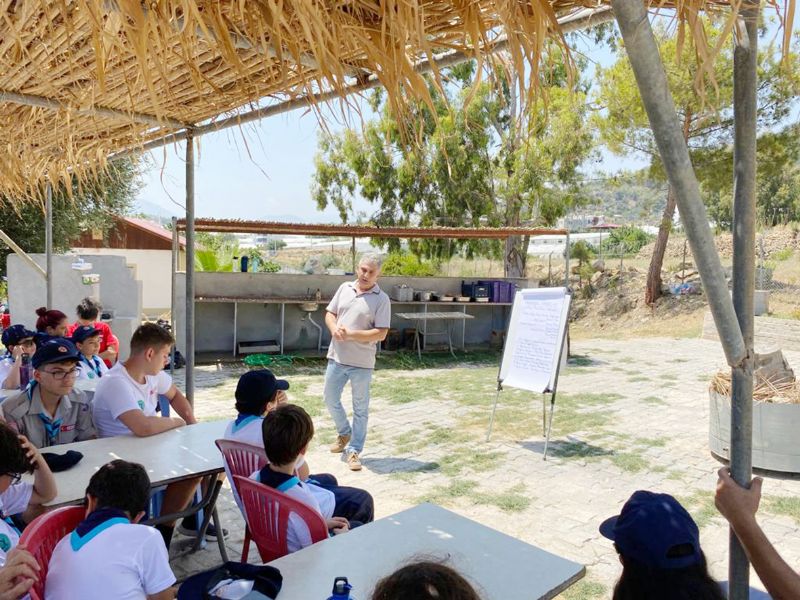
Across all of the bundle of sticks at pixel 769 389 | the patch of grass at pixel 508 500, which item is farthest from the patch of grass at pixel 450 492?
the bundle of sticks at pixel 769 389

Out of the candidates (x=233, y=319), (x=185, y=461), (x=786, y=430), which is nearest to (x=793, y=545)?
(x=786, y=430)

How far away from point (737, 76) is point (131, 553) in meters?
2.34

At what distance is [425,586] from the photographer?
1.17 meters

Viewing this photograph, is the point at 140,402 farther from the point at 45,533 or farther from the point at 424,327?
the point at 424,327

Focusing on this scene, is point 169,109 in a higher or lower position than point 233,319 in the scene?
higher

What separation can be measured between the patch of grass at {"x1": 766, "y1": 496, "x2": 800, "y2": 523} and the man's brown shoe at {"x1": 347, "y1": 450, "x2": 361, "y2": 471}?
325cm

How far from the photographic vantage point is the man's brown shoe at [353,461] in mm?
5488

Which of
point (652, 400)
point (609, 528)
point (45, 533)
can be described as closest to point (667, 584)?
point (609, 528)

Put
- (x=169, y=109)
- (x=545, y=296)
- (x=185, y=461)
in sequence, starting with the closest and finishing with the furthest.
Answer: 1. (x=185, y=461)
2. (x=169, y=109)
3. (x=545, y=296)

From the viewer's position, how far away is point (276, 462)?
2.80 metres

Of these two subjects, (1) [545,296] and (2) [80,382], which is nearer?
(2) [80,382]

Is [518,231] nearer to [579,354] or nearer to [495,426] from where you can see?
[579,354]

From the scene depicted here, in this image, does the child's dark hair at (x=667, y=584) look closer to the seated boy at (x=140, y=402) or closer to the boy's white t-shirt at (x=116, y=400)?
the seated boy at (x=140, y=402)

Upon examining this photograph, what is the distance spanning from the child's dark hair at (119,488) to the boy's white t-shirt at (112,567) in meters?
0.10
